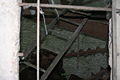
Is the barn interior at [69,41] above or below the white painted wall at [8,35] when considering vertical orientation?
below

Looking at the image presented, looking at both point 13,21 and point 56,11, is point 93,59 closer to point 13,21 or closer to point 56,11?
point 56,11

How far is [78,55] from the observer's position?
570cm

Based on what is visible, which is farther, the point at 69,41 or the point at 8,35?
the point at 69,41

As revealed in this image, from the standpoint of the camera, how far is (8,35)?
186 centimetres

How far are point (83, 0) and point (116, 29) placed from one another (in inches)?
103

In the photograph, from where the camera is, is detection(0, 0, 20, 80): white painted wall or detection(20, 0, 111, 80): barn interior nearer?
detection(0, 0, 20, 80): white painted wall

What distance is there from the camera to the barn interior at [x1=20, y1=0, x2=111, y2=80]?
442 centimetres

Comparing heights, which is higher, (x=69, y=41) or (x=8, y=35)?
(x=8, y=35)

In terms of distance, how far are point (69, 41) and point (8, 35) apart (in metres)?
2.15

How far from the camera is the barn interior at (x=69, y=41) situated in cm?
442

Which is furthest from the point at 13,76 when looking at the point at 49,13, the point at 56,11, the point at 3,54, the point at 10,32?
the point at 49,13

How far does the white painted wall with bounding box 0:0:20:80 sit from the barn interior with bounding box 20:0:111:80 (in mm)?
1999

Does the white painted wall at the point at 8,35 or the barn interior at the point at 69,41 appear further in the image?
the barn interior at the point at 69,41

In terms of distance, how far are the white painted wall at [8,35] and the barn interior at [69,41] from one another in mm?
1999
